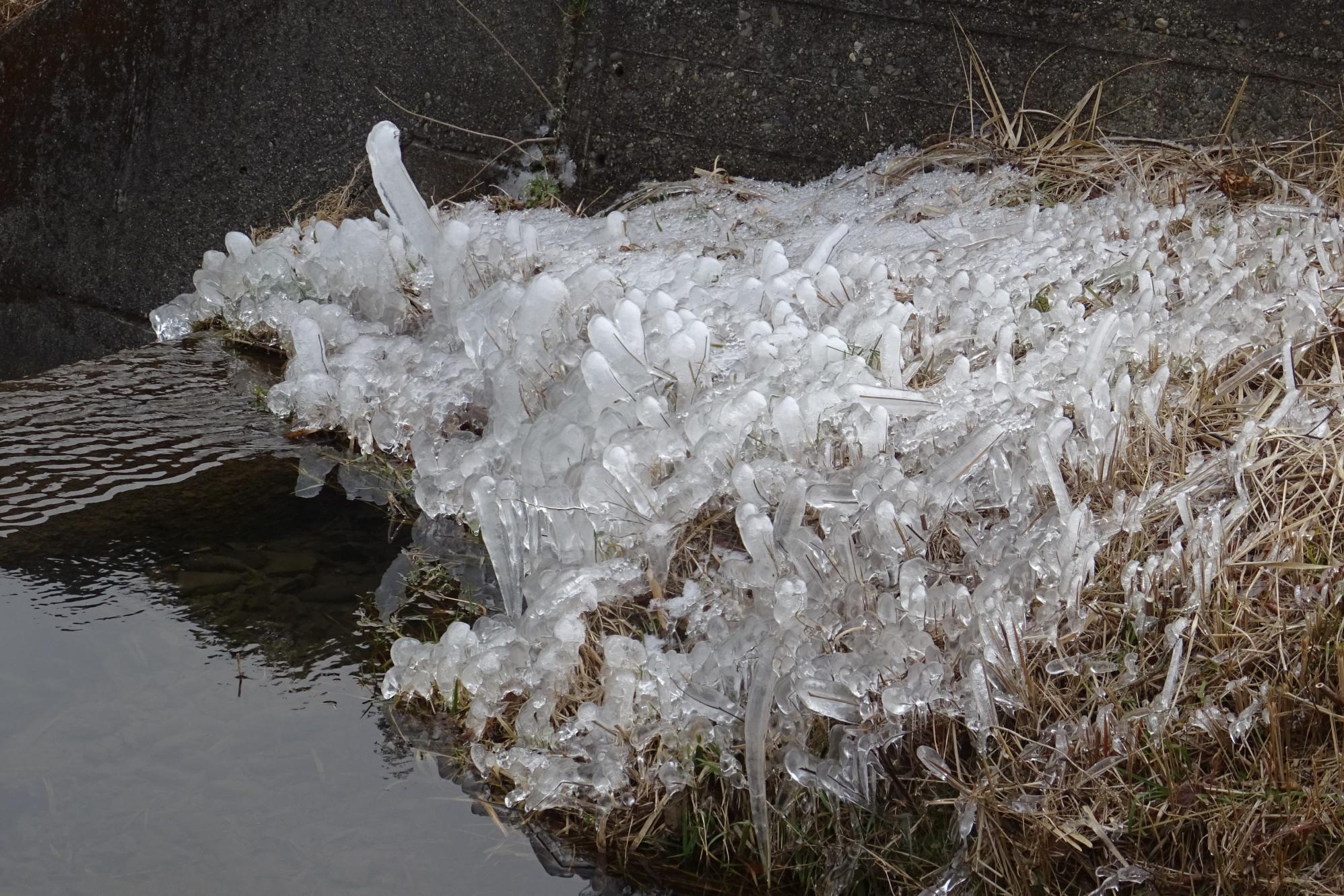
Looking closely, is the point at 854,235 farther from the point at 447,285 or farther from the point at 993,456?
the point at 993,456

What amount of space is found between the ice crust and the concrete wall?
0.57 meters

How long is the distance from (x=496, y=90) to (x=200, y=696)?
2.63 m

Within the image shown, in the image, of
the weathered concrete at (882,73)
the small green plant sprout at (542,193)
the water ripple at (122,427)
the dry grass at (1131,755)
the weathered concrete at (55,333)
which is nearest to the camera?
the dry grass at (1131,755)

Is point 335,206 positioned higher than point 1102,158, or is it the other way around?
point 335,206

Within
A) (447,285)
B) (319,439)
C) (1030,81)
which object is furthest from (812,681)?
(1030,81)

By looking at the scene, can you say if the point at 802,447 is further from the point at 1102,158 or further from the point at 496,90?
the point at 496,90

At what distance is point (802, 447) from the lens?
73.7 inches

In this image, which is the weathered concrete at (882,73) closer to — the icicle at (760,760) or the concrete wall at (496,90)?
the concrete wall at (496,90)

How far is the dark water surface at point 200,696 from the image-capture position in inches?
55.0

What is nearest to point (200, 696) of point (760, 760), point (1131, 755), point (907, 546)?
point (760, 760)

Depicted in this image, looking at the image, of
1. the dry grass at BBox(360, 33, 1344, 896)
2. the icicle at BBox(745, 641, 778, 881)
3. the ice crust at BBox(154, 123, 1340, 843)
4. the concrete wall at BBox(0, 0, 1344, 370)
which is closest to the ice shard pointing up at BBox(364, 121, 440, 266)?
the ice crust at BBox(154, 123, 1340, 843)

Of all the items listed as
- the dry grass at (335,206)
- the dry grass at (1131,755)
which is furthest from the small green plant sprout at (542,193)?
the dry grass at (1131,755)

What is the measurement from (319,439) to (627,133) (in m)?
1.65

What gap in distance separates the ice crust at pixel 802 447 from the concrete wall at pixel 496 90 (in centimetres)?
57
